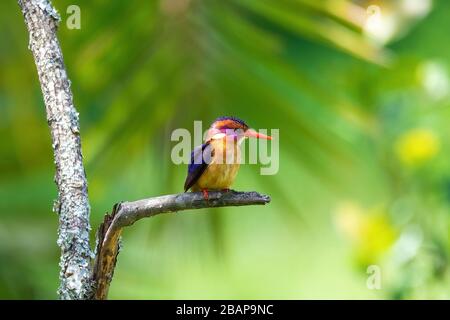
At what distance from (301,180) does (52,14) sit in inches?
169

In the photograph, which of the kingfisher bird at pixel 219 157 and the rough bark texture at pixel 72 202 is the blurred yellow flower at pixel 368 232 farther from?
the rough bark texture at pixel 72 202

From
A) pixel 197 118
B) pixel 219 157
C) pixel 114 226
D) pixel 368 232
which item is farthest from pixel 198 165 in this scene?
pixel 368 232

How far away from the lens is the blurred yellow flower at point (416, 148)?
362 centimetres

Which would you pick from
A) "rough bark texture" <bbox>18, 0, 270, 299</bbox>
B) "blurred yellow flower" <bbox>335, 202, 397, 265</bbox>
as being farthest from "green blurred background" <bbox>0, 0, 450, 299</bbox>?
"rough bark texture" <bbox>18, 0, 270, 299</bbox>

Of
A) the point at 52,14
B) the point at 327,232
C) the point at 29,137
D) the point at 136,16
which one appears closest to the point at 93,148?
the point at 29,137

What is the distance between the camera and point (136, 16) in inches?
124

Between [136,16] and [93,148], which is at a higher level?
[136,16]

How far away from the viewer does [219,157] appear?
2.01 metres

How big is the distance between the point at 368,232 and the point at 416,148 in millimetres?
411

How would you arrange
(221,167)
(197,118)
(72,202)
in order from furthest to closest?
1. (197,118)
2. (221,167)
3. (72,202)

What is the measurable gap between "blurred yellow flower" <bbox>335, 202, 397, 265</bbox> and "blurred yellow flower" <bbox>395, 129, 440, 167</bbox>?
0.25 m

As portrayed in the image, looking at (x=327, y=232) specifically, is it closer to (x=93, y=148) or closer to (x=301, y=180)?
(x=301, y=180)

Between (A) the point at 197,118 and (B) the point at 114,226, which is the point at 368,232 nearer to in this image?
(A) the point at 197,118

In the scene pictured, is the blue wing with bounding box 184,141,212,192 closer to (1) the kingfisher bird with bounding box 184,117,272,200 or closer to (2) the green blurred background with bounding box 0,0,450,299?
(1) the kingfisher bird with bounding box 184,117,272,200
